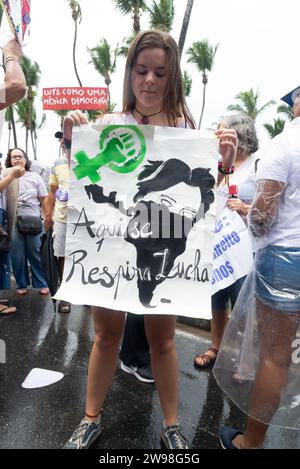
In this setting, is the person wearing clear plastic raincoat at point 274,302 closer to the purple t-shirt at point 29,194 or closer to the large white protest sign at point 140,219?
the large white protest sign at point 140,219

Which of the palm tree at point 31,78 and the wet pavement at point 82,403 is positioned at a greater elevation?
the palm tree at point 31,78

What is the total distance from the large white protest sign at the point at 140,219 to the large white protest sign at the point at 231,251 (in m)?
0.93

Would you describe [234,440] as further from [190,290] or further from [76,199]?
[76,199]

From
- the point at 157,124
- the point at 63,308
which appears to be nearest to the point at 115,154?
the point at 157,124

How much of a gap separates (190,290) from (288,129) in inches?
32.1

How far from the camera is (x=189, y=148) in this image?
1476 millimetres

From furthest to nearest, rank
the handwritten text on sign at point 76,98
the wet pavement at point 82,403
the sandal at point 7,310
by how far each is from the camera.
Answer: the handwritten text on sign at point 76,98
the sandal at point 7,310
the wet pavement at point 82,403

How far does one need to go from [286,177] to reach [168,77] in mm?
660

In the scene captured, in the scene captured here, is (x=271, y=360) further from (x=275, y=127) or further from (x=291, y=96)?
(x=275, y=127)

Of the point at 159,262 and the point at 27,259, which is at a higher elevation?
the point at 159,262

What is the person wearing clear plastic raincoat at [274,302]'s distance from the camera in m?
1.40

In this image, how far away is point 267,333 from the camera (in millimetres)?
1456

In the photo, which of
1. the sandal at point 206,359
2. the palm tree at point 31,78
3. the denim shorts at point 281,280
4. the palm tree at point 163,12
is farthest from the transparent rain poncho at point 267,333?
Answer: the palm tree at point 31,78
